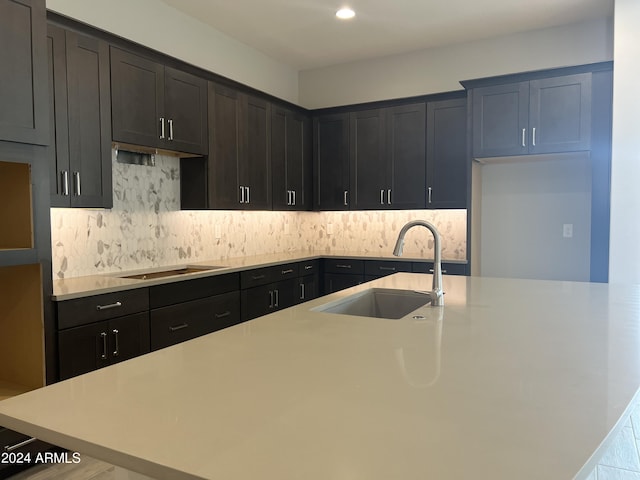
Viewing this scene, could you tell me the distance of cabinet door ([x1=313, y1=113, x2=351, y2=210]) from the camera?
518cm

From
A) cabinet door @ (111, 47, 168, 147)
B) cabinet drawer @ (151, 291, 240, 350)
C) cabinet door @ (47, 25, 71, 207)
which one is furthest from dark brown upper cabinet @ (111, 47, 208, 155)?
cabinet drawer @ (151, 291, 240, 350)

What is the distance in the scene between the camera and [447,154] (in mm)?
4633

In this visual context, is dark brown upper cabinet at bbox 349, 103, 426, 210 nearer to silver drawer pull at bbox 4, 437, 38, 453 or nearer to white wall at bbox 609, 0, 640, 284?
white wall at bbox 609, 0, 640, 284

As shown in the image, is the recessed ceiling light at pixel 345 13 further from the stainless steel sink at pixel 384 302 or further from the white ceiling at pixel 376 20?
the stainless steel sink at pixel 384 302

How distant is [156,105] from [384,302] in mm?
2188

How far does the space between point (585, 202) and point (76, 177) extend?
13.7ft

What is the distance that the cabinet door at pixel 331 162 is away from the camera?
17.0ft

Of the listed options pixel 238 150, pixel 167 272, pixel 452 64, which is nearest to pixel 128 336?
pixel 167 272

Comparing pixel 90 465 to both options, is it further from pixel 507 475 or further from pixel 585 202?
pixel 585 202

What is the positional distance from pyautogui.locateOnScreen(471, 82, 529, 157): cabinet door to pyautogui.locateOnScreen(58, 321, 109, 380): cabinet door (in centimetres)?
340

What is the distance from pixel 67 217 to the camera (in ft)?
10.5

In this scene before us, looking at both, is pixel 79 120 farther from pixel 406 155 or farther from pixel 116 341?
pixel 406 155

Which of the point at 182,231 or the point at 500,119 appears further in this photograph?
the point at 500,119

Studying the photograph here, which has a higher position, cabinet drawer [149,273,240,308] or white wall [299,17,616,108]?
white wall [299,17,616,108]
